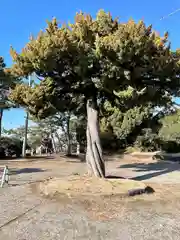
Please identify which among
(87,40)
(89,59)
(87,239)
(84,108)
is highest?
(87,40)

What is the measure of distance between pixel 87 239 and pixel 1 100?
15.8 metres

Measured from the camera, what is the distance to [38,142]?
35.6 m

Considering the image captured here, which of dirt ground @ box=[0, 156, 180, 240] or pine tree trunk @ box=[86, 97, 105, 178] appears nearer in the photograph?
dirt ground @ box=[0, 156, 180, 240]

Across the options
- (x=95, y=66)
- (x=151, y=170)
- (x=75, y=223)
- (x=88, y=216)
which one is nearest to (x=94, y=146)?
(x=95, y=66)

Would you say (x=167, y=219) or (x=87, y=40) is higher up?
(x=87, y=40)

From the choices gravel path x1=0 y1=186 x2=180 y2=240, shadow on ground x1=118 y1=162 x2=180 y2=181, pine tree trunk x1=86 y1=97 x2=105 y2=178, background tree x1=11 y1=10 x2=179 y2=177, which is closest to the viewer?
gravel path x1=0 y1=186 x2=180 y2=240

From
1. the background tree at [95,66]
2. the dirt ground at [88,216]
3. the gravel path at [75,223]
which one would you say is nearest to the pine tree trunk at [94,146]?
→ the background tree at [95,66]

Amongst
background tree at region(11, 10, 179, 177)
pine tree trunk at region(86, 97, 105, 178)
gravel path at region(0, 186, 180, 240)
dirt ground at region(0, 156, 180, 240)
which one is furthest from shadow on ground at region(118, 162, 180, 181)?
gravel path at region(0, 186, 180, 240)

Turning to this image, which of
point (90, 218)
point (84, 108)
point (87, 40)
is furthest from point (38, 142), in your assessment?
point (90, 218)

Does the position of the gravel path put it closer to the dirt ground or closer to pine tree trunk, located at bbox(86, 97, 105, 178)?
the dirt ground

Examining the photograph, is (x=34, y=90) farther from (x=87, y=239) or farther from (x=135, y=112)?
(x=135, y=112)

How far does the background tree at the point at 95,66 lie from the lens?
8375 mm

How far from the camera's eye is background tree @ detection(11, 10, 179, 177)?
8.38 metres

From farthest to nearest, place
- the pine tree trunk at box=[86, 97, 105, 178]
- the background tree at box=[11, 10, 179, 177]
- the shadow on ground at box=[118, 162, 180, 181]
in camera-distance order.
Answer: the shadow on ground at box=[118, 162, 180, 181] < the pine tree trunk at box=[86, 97, 105, 178] < the background tree at box=[11, 10, 179, 177]
